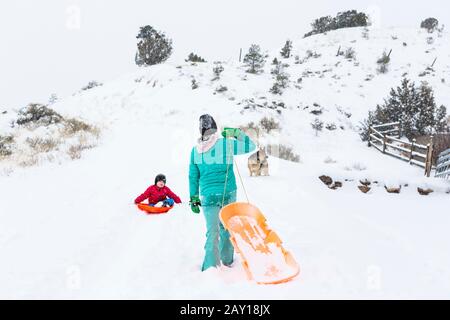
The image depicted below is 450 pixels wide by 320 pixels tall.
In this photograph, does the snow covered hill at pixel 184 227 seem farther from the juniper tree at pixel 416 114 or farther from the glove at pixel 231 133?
the juniper tree at pixel 416 114

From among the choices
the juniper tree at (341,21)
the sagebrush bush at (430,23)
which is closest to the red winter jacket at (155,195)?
the juniper tree at (341,21)

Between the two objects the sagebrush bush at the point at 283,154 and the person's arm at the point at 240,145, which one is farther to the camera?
the sagebrush bush at the point at 283,154

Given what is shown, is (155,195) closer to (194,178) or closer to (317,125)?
(194,178)

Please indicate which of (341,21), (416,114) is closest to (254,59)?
(416,114)

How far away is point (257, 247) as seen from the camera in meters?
4.04

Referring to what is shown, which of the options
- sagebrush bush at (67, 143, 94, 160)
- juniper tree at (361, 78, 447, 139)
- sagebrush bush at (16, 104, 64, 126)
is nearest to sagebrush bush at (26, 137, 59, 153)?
sagebrush bush at (67, 143, 94, 160)

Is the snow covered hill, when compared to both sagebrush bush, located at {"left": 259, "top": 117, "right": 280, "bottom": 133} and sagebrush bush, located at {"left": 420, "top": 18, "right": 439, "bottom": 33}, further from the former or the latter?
sagebrush bush, located at {"left": 420, "top": 18, "right": 439, "bottom": 33}

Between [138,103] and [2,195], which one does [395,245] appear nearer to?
[2,195]

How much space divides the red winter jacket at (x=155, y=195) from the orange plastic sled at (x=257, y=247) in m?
2.62

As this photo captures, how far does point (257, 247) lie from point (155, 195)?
2961 mm

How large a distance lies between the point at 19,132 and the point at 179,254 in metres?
13.3

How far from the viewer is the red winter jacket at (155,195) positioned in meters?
6.46

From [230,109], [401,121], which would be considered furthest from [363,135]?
[230,109]

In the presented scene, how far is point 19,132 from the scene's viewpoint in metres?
14.7
